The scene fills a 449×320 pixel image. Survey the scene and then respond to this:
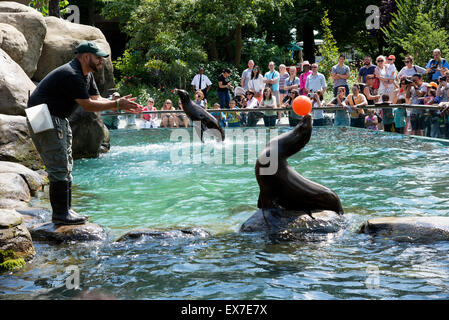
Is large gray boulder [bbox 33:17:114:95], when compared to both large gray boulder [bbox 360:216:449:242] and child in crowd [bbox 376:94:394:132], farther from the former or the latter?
large gray boulder [bbox 360:216:449:242]

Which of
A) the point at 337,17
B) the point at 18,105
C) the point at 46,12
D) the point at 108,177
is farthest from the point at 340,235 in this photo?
the point at 337,17

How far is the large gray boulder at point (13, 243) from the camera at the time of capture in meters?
5.69

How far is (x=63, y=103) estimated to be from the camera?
21.1 feet

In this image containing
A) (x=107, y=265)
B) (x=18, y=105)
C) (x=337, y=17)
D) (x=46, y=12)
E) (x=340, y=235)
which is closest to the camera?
(x=107, y=265)

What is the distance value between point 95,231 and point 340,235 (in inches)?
109

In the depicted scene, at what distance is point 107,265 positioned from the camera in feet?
18.9

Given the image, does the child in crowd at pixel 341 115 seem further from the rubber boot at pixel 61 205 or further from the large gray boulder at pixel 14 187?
the rubber boot at pixel 61 205

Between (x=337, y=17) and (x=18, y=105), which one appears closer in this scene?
(x=18, y=105)

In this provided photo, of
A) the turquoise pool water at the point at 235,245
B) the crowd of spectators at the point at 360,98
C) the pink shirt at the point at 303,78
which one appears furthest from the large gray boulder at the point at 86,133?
the pink shirt at the point at 303,78

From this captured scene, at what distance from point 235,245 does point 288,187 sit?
1009 millimetres

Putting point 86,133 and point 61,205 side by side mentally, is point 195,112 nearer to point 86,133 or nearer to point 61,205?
point 61,205

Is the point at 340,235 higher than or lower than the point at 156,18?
lower

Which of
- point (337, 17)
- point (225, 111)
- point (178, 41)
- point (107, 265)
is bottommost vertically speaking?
point (107, 265)
